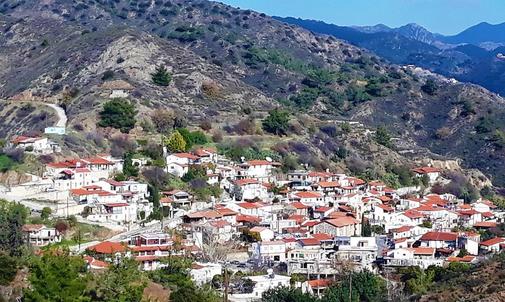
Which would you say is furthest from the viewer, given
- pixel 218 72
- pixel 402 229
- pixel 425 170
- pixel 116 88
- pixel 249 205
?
pixel 218 72

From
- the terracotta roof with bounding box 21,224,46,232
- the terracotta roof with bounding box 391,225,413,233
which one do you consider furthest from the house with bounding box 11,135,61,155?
→ the terracotta roof with bounding box 391,225,413,233

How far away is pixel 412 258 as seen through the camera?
39094 millimetres

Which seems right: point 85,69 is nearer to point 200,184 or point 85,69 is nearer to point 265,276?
point 200,184

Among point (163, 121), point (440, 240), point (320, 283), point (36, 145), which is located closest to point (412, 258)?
point (440, 240)

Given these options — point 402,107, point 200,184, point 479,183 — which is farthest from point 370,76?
point 200,184

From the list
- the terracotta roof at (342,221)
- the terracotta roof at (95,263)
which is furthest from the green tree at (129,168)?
the terracotta roof at (95,263)

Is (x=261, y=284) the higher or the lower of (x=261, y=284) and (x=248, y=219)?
the lower

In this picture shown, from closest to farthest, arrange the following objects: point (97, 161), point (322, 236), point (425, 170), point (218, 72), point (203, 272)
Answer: point (203, 272) < point (322, 236) < point (97, 161) < point (425, 170) < point (218, 72)

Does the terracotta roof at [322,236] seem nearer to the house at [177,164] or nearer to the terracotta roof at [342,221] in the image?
the terracotta roof at [342,221]

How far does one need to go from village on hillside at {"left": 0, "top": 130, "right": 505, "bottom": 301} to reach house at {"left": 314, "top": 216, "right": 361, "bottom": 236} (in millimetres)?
54

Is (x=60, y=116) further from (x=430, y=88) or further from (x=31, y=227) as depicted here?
(x=430, y=88)

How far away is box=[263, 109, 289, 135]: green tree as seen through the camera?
62.9 meters

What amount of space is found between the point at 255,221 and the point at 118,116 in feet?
54.0

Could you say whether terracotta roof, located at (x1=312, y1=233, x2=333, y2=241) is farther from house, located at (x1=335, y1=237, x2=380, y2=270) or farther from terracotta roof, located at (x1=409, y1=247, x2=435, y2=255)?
terracotta roof, located at (x1=409, y1=247, x2=435, y2=255)
